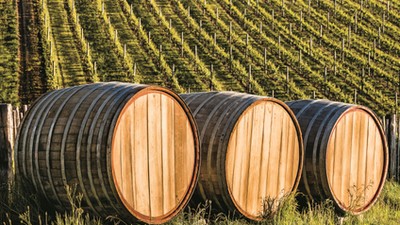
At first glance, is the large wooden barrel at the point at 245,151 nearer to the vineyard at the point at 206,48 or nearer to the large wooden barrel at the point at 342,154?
the large wooden barrel at the point at 342,154

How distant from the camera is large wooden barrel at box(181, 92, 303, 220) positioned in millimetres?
6614

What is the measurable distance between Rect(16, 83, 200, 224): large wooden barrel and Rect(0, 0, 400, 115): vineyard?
14.4m

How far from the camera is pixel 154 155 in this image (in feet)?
19.6

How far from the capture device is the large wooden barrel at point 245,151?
661 cm

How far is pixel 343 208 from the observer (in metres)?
8.00

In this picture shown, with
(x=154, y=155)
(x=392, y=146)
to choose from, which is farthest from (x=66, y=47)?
(x=154, y=155)

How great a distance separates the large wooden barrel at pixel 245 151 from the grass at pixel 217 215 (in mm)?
130

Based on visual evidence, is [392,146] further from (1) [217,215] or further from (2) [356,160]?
(1) [217,215]

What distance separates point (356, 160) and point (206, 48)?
66.7ft

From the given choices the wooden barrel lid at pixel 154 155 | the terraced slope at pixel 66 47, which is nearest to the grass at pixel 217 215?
the wooden barrel lid at pixel 154 155

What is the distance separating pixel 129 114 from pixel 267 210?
2300 mm

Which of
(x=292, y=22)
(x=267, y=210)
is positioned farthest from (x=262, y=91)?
(x=267, y=210)

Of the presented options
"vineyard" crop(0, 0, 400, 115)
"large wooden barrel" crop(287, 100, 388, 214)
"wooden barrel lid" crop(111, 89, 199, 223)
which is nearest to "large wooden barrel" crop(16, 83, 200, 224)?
"wooden barrel lid" crop(111, 89, 199, 223)

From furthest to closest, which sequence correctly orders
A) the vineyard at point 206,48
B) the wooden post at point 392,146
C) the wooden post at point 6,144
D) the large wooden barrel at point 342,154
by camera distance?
the vineyard at point 206,48 → the wooden post at point 392,146 → the large wooden barrel at point 342,154 → the wooden post at point 6,144
